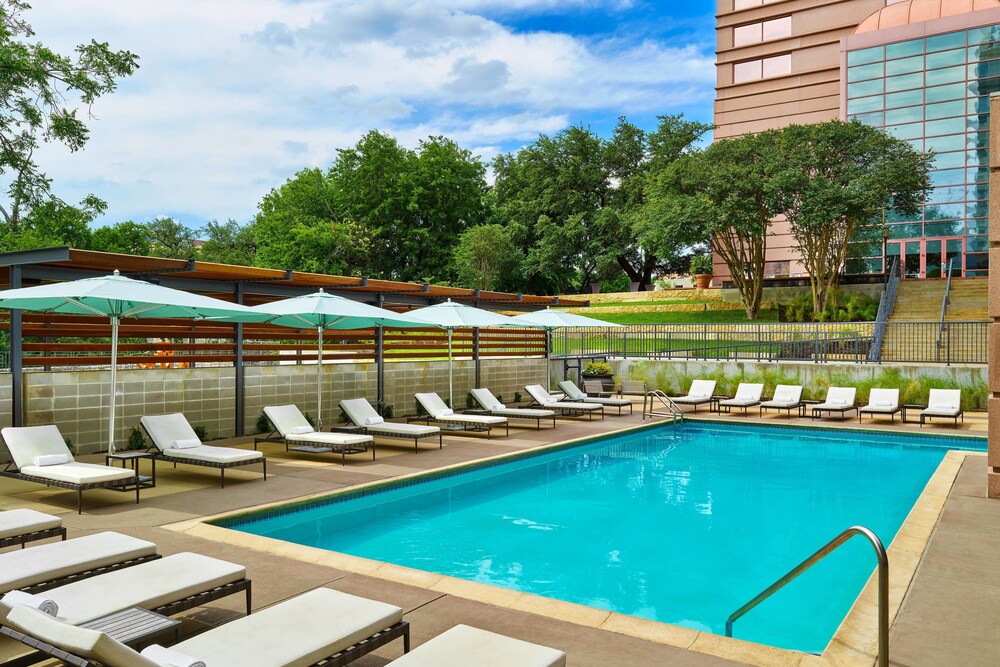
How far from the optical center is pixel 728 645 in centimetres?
431

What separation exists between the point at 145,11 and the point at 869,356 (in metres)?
26.3

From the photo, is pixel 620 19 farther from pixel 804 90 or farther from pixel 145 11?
pixel 145 11

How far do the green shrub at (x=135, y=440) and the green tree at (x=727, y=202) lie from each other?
25647mm

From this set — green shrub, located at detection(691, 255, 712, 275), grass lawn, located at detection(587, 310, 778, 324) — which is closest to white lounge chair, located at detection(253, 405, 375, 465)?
grass lawn, located at detection(587, 310, 778, 324)

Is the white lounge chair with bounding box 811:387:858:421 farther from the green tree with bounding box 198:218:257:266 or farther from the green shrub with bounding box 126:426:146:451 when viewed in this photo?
the green tree with bounding box 198:218:257:266

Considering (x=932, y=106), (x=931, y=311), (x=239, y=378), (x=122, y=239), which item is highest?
(x=932, y=106)

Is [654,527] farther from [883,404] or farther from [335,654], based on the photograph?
[883,404]

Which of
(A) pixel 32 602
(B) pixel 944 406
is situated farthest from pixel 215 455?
(B) pixel 944 406

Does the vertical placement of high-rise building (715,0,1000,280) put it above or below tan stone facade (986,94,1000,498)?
above

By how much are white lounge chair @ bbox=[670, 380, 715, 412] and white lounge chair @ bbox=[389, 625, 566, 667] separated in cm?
1543

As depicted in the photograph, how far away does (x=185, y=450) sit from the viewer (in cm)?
943

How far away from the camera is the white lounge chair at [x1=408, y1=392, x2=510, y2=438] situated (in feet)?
44.1

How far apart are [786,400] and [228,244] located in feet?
210

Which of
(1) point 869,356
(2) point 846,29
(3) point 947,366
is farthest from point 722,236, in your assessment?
(2) point 846,29
